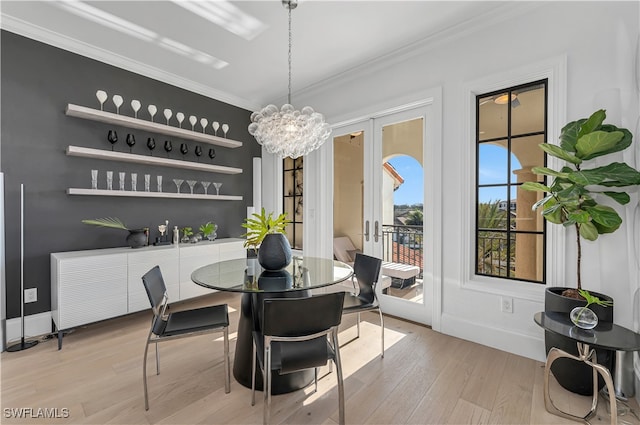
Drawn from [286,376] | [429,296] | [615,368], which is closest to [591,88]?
[615,368]

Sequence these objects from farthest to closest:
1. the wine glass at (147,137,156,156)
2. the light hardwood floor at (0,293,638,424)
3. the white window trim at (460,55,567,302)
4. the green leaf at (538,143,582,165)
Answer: the wine glass at (147,137,156,156), the white window trim at (460,55,567,302), the green leaf at (538,143,582,165), the light hardwood floor at (0,293,638,424)

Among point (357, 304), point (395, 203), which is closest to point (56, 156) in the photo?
point (357, 304)

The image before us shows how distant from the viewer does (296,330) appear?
4.94ft

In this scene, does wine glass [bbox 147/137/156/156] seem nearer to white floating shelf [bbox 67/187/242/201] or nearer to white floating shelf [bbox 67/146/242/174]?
white floating shelf [bbox 67/146/242/174]

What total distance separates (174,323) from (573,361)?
2.71m

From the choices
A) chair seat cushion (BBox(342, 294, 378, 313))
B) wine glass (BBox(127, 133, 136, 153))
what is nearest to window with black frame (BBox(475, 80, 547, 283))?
chair seat cushion (BBox(342, 294, 378, 313))

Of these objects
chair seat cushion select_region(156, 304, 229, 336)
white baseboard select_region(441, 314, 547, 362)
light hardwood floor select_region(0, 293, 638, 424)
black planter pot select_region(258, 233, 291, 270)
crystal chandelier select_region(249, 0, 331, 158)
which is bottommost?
light hardwood floor select_region(0, 293, 638, 424)

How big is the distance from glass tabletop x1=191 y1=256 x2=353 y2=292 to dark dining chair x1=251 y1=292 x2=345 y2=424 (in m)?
0.30

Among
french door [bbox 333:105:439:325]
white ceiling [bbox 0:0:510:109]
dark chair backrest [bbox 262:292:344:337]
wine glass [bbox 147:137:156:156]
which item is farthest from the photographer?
wine glass [bbox 147:137:156:156]

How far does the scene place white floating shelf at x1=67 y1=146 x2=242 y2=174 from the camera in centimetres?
292

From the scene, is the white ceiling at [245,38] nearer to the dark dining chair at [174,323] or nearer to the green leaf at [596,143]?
the green leaf at [596,143]

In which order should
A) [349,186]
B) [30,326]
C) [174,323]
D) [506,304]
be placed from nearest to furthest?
[174,323]
[506,304]
[30,326]
[349,186]

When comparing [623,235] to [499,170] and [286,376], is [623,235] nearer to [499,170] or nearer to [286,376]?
[499,170]

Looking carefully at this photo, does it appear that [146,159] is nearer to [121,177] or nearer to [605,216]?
[121,177]
